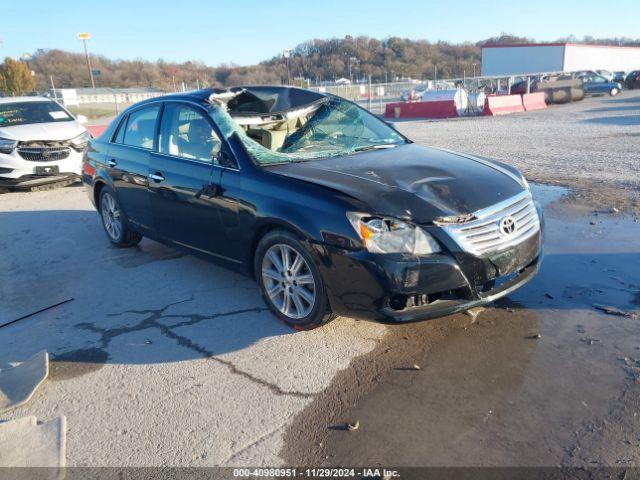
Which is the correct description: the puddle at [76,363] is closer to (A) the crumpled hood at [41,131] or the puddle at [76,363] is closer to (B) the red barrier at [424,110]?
(A) the crumpled hood at [41,131]

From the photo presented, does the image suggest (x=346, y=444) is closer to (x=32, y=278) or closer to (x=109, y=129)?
(x=32, y=278)

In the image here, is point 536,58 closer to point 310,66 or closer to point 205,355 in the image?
point 310,66

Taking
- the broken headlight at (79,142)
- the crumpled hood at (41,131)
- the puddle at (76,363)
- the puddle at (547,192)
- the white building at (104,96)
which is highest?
the white building at (104,96)

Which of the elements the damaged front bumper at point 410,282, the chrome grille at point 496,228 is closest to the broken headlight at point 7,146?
the damaged front bumper at point 410,282

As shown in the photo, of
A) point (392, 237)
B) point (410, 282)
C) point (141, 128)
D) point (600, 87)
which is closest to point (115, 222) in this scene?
point (141, 128)

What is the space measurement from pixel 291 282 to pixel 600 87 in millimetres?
38800

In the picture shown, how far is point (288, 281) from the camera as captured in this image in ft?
12.5

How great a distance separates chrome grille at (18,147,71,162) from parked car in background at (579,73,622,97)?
34.9 metres

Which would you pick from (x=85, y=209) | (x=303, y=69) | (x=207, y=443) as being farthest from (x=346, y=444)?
(x=303, y=69)

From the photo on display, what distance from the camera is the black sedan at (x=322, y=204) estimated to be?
325cm

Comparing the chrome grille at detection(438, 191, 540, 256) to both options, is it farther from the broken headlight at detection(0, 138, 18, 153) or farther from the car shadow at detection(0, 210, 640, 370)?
the broken headlight at detection(0, 138, 18, 153)

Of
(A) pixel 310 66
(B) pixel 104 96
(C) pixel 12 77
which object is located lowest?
(B) pixel 104 96

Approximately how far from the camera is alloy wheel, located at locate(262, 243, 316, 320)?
3682mm

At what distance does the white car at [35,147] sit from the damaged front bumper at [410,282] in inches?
307
